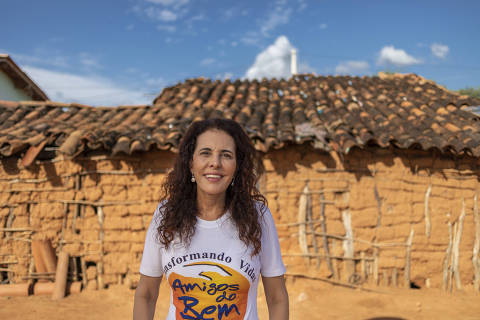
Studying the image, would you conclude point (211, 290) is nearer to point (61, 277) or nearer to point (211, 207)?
point (211, 207)

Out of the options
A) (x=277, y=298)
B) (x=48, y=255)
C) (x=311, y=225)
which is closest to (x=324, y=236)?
(x=311, y=225)

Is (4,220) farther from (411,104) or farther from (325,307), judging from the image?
(411,104)

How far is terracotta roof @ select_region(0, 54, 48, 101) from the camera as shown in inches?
404

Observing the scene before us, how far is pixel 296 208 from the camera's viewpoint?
5773 millimetres

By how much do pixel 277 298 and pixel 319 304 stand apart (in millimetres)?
4371

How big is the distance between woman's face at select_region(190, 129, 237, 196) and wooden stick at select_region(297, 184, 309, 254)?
171 inches

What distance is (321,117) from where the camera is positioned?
6398 mm

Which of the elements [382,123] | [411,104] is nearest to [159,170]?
[382,123]

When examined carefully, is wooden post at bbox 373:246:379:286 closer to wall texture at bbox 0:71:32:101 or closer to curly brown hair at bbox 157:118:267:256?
curly brown hair at bbox 157:118:267:256

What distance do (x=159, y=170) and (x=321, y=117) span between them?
10.9ft

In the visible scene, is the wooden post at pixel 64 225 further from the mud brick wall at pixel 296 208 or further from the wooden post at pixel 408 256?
the wooden post at pixel 408 256

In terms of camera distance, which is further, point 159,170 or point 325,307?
point 159,170

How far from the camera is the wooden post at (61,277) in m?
5.63

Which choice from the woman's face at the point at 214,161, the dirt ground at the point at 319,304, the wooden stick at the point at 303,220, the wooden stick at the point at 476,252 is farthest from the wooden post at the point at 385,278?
the woman's face at the point at 214,161
